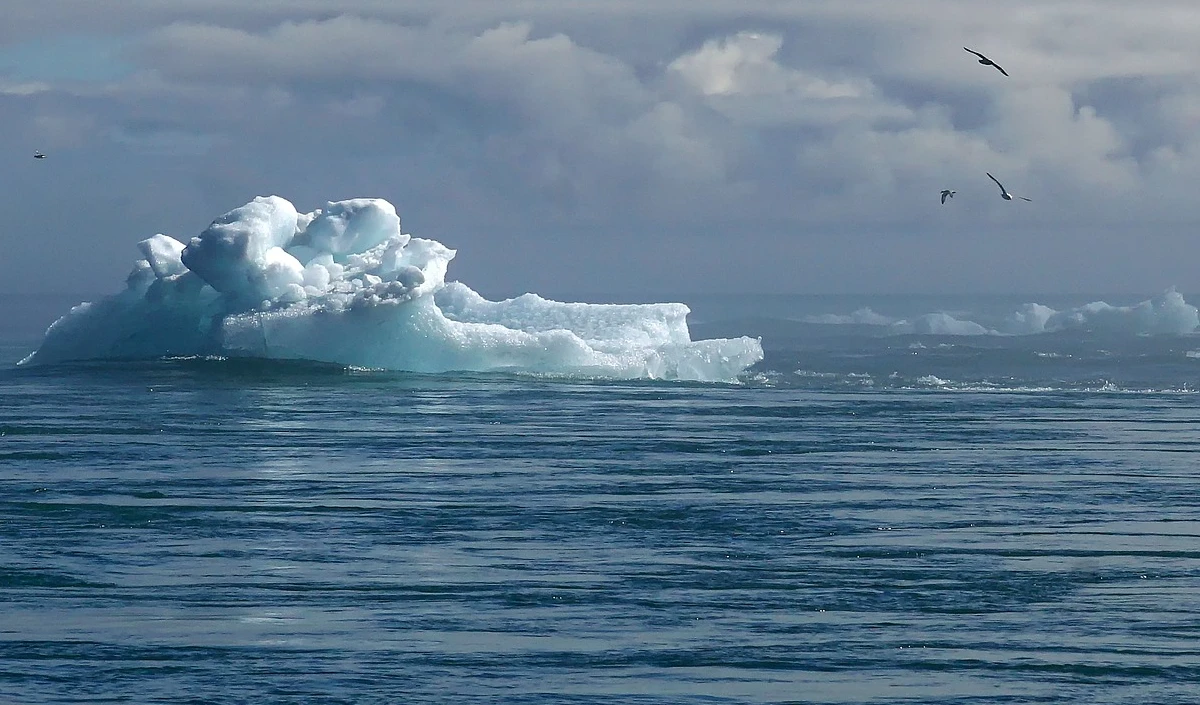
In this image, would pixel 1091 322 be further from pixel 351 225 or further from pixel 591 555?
pixel 591 555

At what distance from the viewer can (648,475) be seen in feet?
73.9

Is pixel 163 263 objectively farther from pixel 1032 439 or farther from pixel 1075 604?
pixel 1075 604

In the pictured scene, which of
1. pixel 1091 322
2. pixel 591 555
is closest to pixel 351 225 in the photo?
pixel 591 555

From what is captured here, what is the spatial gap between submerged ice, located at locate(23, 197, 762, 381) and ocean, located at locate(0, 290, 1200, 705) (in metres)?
5.40

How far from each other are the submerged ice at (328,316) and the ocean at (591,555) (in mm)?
5404

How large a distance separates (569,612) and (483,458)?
10.7 m

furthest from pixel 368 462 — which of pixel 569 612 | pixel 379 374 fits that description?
pixel 379 374

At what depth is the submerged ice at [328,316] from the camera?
38094 mm

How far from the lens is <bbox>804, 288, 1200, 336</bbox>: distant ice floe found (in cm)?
7875

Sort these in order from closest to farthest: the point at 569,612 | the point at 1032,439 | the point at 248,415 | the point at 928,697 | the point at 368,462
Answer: the point at 928,697 → the point at 569,612 → the point at 368,462 → the point at 1032,439 → the point at 248,415

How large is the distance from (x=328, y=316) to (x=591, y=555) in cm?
2300

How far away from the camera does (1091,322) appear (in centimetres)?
8606

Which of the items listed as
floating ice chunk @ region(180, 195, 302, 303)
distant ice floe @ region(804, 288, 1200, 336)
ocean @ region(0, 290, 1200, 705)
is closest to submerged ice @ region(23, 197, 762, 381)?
floating ice chunk @ region(180, 195, 302, 303)

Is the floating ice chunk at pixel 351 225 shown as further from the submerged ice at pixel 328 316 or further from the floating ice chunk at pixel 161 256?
the floating ice chunk at pixel 161 256
